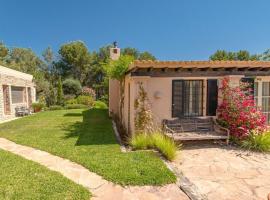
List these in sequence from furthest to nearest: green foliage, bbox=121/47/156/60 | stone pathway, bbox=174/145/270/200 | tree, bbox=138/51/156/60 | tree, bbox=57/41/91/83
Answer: green foliage, bbox=121/47/156/60
tree, bbox=138/51/156/60
tree, bbox=57/41/91/83
stone pathway, bbox=174/145/270/200

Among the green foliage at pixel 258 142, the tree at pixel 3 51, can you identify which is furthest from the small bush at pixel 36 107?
the tree at pixel 3 51

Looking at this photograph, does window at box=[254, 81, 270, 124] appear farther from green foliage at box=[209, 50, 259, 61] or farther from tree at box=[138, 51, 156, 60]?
tree at box=[138, 51, 156, 60]

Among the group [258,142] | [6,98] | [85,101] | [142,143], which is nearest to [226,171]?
[142,143]

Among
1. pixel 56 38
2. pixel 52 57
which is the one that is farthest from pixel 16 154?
pixel 52 57

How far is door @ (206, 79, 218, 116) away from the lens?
9.18 metres

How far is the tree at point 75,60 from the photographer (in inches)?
1452

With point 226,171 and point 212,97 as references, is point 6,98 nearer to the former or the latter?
point 212,97

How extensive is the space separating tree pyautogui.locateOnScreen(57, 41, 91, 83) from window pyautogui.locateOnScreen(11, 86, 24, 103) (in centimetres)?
1834

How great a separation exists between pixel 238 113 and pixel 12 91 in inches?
699

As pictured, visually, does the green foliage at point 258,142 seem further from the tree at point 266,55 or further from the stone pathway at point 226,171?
the tree at point 266,55

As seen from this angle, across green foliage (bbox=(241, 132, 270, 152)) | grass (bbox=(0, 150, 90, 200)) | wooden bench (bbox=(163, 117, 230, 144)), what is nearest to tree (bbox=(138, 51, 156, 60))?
wooden bench (bbox=(163, 117, 230, 144))

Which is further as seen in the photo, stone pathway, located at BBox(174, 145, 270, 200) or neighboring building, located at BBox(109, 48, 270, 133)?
neighboring building, located at BBox(109, 48, 270, 133)

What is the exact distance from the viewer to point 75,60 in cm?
3688

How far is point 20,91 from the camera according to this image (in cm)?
1942
